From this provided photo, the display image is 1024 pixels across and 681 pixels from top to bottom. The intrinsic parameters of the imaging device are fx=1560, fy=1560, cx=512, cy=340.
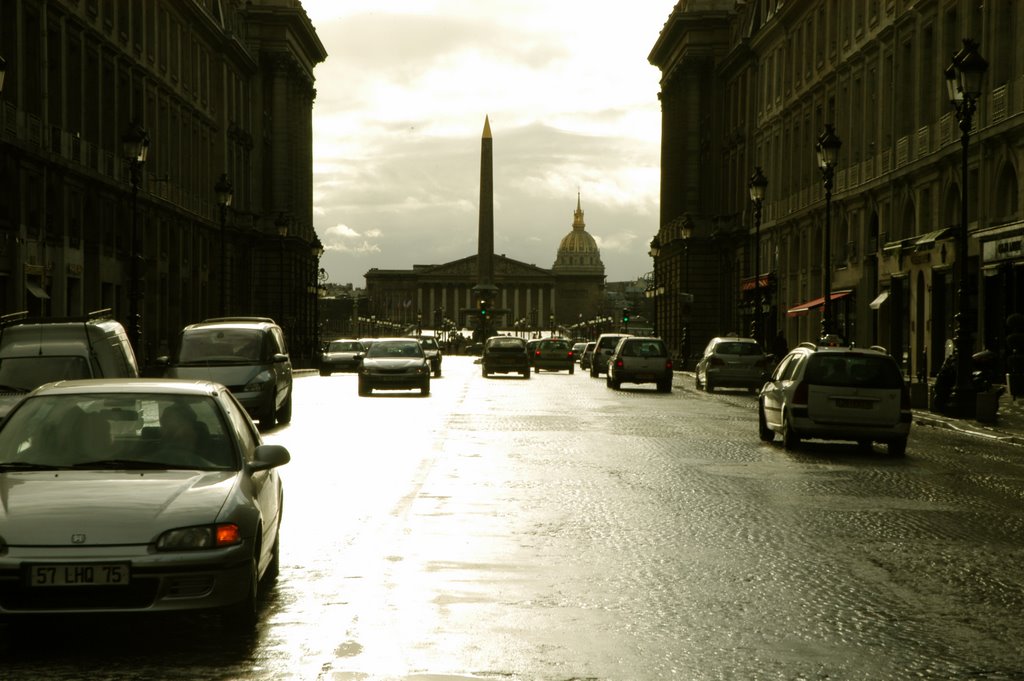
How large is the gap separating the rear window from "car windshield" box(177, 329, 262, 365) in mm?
9859

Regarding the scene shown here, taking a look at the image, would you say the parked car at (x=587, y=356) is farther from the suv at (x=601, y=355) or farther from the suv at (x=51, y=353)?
the suv at (x=51, y=353)

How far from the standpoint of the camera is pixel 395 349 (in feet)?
133

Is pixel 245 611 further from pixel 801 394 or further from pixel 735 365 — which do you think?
pixel 735 365

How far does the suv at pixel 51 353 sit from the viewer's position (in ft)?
53.1

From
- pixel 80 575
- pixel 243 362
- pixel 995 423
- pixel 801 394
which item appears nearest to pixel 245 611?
pixel 80 575

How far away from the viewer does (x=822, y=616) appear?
8164mm

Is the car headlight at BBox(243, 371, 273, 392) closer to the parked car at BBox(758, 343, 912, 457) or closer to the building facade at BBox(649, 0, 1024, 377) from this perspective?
the parked car at BBox(758, 343, 912, 457)

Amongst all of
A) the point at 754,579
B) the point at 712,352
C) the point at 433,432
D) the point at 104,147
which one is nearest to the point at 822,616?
the point at 754,579

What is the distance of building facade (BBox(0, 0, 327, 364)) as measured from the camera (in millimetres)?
41969

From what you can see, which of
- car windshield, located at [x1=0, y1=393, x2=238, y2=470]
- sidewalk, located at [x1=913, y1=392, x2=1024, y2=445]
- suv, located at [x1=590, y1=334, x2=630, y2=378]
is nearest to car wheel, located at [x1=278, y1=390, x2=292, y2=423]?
sidewalk, located at [x1=913, y1=392, x2=1024, y2=445]

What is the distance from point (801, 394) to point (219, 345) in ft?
34.2

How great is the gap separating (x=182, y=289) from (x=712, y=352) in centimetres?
2842

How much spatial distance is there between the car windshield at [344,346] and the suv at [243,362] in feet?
132

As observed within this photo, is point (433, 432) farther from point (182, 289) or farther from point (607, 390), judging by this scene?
point (182, 289)
